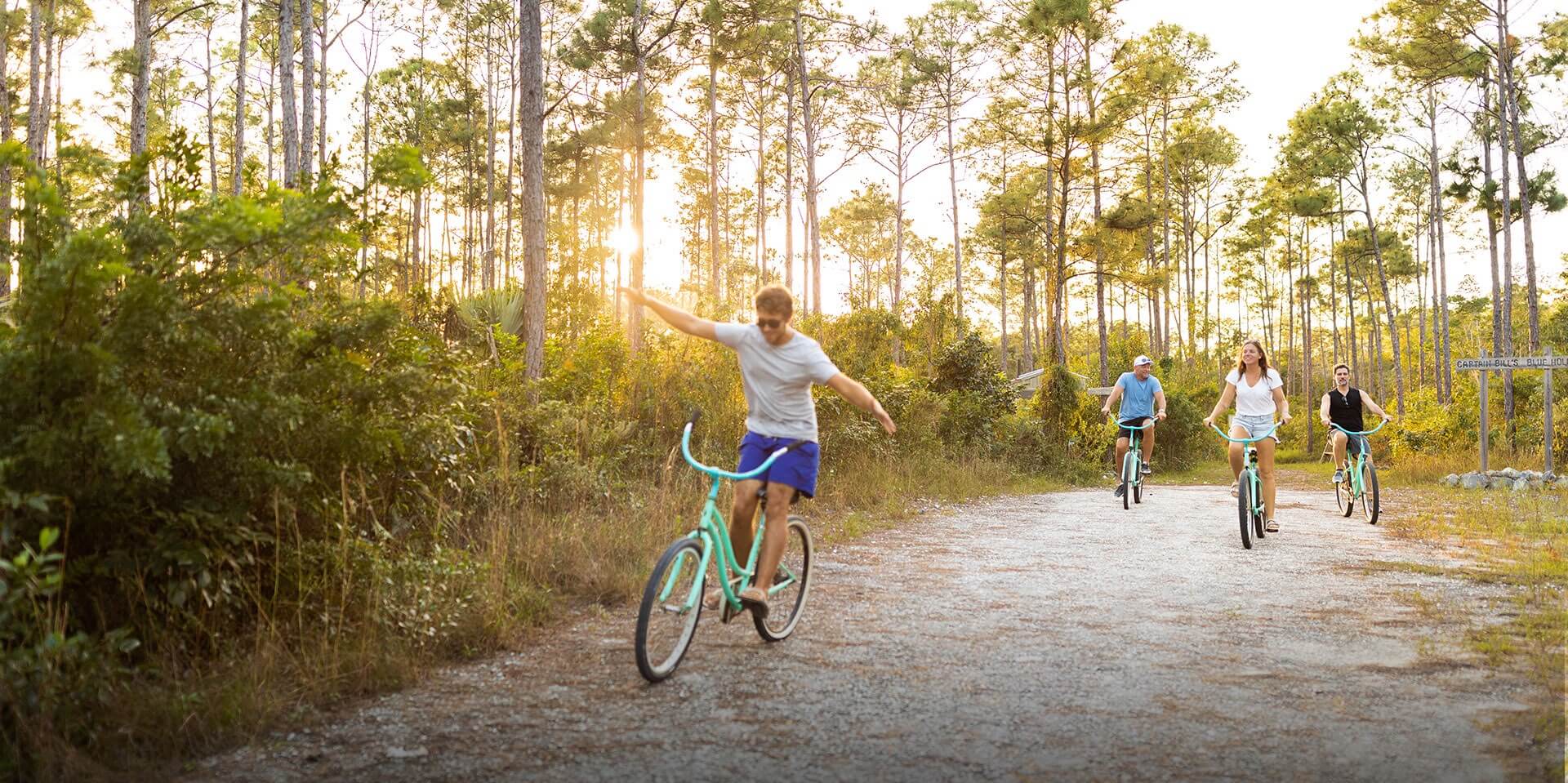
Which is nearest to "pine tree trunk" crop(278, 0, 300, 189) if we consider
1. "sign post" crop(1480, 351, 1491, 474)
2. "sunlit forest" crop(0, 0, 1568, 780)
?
"sunlit forest" crop(0, 0, 1568, 780)

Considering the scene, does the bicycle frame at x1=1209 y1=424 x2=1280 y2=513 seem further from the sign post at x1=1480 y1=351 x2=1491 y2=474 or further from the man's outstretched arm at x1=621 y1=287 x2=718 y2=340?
the sign post at x1=1480 y1=351 x2=1491 y2=474

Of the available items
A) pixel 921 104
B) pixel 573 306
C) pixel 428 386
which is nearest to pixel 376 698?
pixel 428 386

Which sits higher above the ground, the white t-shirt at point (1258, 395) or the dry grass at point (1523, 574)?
the white t-shirt at point (1258, 395)

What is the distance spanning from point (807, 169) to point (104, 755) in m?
33.3

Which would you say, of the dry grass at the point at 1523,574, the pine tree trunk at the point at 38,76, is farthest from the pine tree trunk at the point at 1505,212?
the pine tree trunk at the point at 38,76

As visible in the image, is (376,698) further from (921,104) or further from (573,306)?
(921,104)

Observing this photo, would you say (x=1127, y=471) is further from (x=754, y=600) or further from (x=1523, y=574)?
(x=754, y=600)

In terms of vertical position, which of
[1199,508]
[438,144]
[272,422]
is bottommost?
[1199,508]

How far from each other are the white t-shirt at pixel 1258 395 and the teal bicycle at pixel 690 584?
6586 mm

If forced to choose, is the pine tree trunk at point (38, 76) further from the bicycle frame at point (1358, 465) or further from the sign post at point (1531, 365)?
the sign post at point (1531, 365)

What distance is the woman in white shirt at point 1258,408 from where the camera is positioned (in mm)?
10273

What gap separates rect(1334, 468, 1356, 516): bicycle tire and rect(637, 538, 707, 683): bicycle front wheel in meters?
10.8

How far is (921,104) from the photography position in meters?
42.8

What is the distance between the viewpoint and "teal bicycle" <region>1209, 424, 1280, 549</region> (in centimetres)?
965
